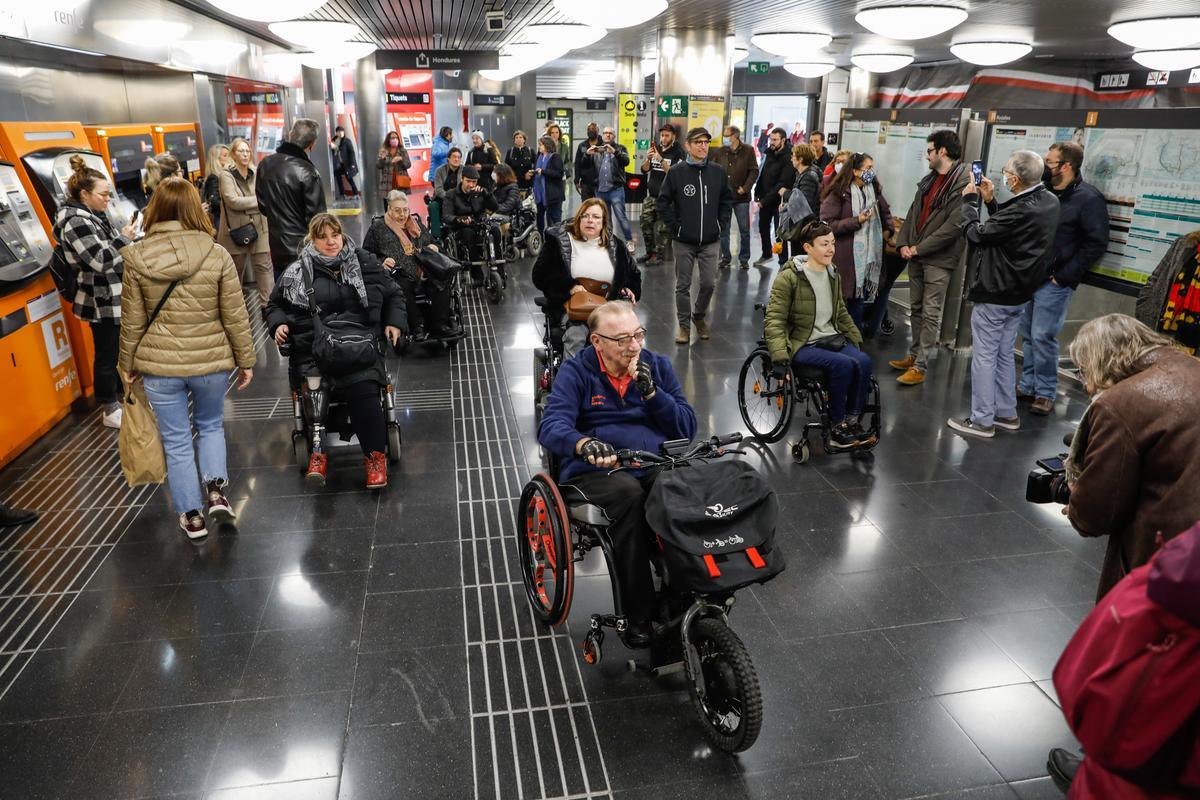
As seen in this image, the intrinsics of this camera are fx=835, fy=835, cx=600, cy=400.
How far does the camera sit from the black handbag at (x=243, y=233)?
8.33 meters

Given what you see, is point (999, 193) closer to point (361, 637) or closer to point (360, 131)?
point (361, 637)

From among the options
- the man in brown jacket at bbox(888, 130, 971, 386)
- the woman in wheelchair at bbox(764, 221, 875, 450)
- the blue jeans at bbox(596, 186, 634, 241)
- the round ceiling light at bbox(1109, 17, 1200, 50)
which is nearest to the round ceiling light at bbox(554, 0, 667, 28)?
the woman in wheelchair at bbox(764, 221, 875, 450)

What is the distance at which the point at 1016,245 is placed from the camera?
17.7ft

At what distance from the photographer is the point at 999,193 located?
7195 mm

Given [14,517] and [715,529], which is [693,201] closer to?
[715,529]

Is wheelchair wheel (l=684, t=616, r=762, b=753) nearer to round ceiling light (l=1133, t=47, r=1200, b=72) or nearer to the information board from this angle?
the information board

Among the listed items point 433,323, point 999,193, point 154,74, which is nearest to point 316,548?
point 433,323

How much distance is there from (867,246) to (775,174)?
417cm

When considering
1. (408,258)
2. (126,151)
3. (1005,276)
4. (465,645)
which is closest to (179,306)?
(465,645)

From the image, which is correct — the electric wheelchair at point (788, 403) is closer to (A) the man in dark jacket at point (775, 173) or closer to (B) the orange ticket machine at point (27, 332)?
(B) the orange ticket machine at point (27, 332)

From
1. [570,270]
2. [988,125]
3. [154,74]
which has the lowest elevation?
[570,270]

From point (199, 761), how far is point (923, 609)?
2.93m

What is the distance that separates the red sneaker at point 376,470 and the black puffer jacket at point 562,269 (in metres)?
1.50

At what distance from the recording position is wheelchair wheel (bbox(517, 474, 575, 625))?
9.96 ft
